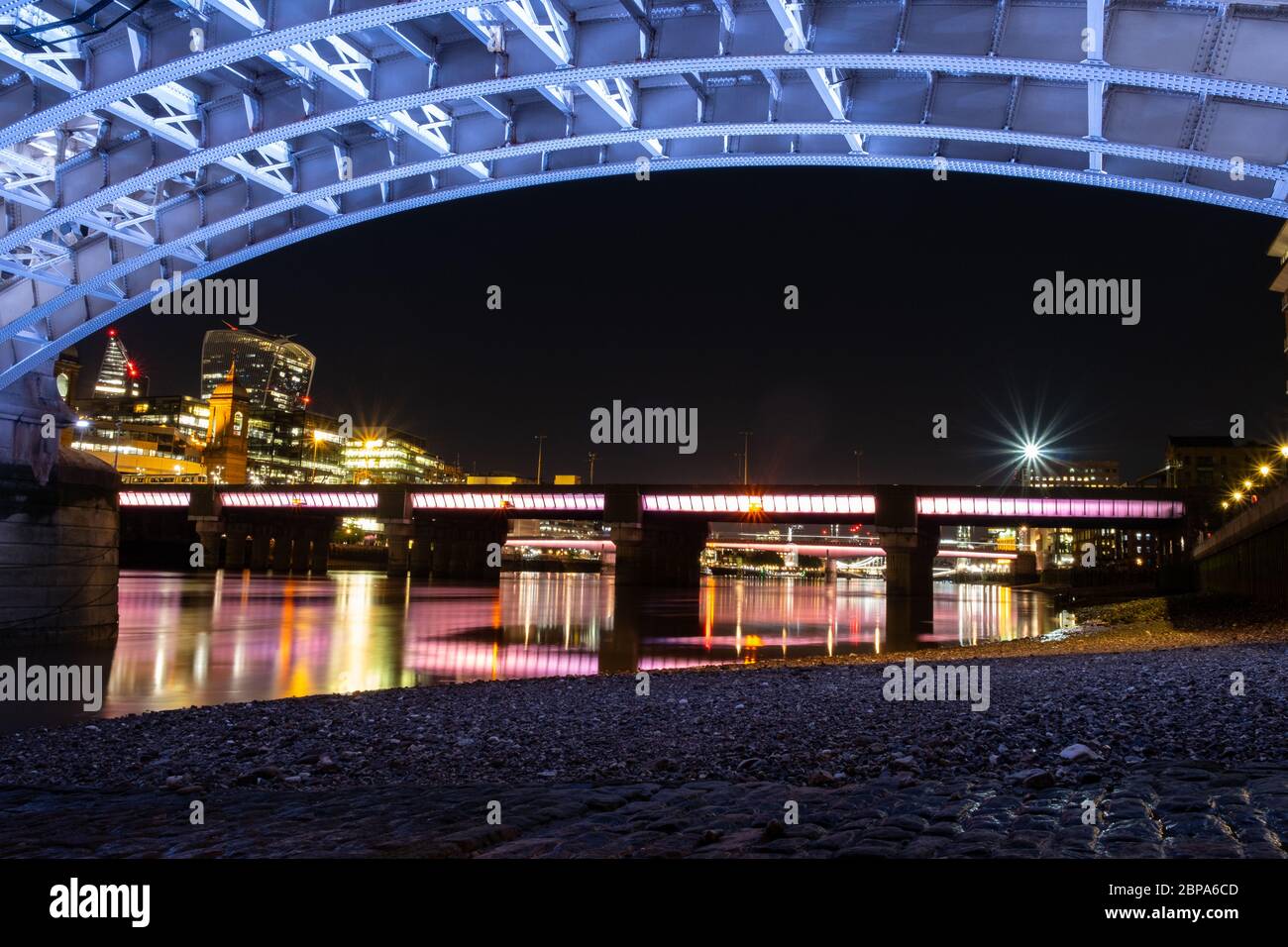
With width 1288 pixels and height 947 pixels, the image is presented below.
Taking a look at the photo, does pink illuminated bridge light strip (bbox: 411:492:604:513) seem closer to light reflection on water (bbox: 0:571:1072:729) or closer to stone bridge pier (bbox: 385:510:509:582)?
stone bridge pier (bbox: 385:510:509:582)

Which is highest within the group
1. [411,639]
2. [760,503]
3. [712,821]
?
[760,503]

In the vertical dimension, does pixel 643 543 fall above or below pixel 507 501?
below

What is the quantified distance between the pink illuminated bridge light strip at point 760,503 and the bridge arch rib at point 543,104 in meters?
61.2

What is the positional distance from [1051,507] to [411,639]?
60.0 meters

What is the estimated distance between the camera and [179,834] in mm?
6547

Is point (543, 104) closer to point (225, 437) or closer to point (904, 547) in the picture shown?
point (904, 547)

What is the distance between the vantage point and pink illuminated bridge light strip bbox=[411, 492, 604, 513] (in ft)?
305

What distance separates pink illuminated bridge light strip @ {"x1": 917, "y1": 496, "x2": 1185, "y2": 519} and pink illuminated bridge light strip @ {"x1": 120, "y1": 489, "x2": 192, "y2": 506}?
3217 inches

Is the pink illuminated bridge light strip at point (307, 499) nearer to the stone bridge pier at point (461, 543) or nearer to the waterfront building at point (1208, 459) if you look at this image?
the stone bridge pier at point (461, 543)

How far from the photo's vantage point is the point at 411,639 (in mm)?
33125

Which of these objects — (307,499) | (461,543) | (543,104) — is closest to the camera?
(543,104)

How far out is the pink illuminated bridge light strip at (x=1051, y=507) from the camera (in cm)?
7394

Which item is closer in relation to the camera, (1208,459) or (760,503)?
(760,503)

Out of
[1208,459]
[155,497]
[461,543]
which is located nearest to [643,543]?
[461,543]
